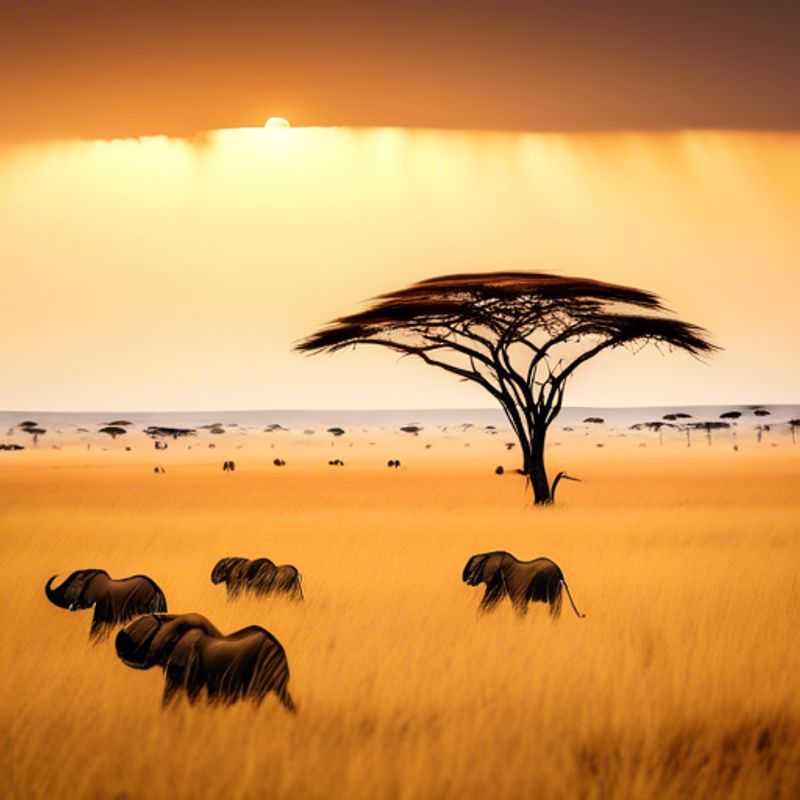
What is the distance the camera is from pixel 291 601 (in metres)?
10.6

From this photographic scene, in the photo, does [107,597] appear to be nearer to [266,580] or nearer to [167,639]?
[266,580]

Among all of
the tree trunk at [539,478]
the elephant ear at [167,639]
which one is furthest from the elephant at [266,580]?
the tree trunk at [539,478]

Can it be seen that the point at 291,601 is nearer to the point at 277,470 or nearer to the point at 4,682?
the point at 4,682

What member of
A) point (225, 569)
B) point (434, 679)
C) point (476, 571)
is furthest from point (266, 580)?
point (434, 679)

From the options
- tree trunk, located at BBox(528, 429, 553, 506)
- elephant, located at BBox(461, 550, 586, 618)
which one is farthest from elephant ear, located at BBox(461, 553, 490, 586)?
tree trunk, located at BBox(528, 429, 553, 506)

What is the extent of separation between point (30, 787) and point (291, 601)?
5246 mm

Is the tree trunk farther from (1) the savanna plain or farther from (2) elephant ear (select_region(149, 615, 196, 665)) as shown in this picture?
(2) elephant ear (select_region(149, 615, 196, 665))

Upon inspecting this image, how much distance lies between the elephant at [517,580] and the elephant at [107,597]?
8.23 feet

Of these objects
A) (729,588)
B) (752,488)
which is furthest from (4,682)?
(752,488)

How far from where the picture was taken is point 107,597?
29.2 feet

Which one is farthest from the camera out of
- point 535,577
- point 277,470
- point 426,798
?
point 277,470

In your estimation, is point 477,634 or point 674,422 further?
point 674,422

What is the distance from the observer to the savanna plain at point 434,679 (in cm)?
558

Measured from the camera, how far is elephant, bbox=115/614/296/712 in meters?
6.32
